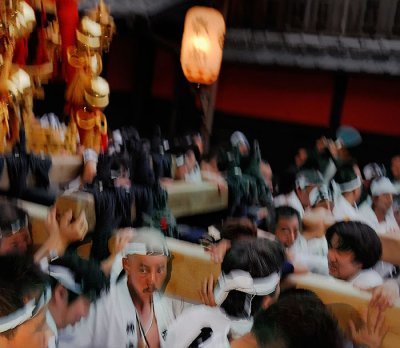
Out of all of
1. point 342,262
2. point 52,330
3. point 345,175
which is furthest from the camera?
point 345,175

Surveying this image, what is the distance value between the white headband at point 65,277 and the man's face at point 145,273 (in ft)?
0.73

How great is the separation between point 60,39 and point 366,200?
146 inches

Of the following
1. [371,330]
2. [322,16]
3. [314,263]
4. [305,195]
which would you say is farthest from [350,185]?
[322,16]

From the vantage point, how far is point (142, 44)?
390 inches

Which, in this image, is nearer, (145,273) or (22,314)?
(22,314)

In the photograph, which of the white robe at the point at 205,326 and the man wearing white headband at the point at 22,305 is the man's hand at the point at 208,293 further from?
the man wearing white headband at the point at 22,305

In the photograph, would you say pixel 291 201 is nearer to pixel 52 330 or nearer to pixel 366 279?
pixel 366 279

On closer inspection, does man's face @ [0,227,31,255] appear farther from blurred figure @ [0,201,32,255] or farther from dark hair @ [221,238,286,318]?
dark hair @ [221,238,286,318]

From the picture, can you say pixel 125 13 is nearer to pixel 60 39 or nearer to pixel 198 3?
pixel 198 3

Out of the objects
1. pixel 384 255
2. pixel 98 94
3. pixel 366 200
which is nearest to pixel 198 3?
pixel 98 94

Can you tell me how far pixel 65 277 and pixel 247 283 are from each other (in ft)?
2.50

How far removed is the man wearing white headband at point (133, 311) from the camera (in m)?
2.03

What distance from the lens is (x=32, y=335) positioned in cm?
166

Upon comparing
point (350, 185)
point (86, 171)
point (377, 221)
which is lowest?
point (377, 221)
